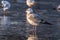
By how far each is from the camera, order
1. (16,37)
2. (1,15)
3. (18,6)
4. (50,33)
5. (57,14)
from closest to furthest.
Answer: (16,37)
(50,33)
(1,15)
(57,14)
(18,6)

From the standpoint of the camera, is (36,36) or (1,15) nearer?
(36,36)

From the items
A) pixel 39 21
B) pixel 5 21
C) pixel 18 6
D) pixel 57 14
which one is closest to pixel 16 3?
pixel 18 6

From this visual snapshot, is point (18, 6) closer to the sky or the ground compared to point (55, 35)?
closer to the sky

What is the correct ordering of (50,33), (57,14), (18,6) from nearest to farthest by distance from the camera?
(50,33) < (57,14) < (18,6)

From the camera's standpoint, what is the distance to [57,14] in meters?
5.92

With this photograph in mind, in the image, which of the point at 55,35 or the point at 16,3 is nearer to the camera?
the point at 55,35

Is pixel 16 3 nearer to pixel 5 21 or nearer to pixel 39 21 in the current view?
→ pixel 5 21

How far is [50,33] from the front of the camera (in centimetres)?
441

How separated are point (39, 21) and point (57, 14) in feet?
5.10

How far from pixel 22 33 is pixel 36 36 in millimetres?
211

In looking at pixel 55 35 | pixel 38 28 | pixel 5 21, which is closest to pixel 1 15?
pixel 5 21

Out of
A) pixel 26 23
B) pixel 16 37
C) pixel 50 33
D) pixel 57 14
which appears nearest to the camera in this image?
pixel 16 37

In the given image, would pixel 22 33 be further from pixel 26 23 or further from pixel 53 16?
pixel 53 16

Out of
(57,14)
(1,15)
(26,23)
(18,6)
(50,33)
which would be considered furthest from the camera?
(18,6)
